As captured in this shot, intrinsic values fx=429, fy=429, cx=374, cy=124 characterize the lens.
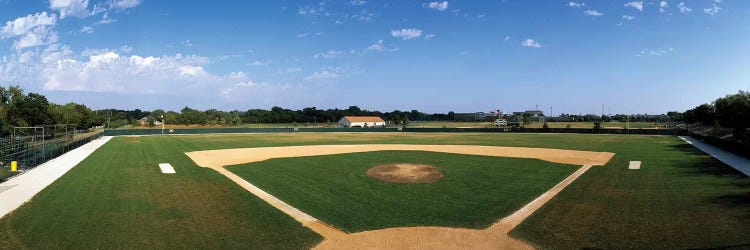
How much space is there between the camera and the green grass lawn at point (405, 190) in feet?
41.3

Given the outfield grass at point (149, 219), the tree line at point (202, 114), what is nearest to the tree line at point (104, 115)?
the tree line at point (202, 114)

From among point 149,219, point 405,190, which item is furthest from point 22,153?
point 405,190

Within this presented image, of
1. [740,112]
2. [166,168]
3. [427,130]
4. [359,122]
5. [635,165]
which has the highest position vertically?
[740,112]

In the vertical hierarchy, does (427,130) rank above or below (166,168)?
above

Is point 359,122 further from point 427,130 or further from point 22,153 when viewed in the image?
point 22,153

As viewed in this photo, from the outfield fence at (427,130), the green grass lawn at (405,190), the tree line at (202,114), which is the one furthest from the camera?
the outfield fence at (427,130)

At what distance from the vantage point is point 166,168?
24469mm

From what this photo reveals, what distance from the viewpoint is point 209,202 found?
14906 millimetres

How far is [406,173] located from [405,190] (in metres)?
3.91

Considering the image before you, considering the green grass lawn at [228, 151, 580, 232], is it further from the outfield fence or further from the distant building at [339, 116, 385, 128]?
the distant building at [339, 116, 385, 128]

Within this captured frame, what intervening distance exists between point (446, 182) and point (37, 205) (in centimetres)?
1496

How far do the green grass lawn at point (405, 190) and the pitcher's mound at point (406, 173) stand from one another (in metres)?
0.55

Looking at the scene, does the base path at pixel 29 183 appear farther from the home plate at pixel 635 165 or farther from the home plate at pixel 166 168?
A: the home plate at pixel 635 165

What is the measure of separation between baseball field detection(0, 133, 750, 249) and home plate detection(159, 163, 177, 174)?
558mm
